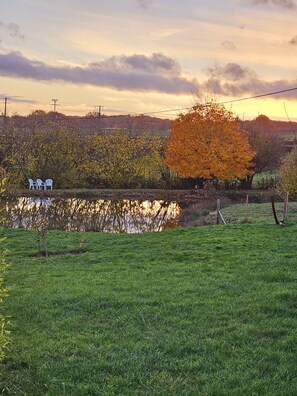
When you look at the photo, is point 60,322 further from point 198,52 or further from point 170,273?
point 198,52

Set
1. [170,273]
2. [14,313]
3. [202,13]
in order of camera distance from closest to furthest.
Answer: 1. [14,313]
2. [170,273]
3. [202,13]

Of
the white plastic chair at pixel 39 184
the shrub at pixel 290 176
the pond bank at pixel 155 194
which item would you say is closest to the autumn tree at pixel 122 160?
the white plastic chair at pixel 39 184

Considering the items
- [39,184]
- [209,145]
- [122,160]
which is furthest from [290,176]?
[39,184]

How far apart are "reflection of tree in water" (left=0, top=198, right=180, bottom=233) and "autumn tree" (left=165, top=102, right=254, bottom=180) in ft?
17.3

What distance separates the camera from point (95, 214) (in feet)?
83.7

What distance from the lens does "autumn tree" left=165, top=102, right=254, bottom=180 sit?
35.7m

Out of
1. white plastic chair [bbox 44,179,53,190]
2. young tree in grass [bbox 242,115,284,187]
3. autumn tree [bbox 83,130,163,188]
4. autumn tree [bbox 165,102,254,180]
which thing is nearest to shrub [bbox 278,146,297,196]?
autumn tree [bbox 165,102,254,180]

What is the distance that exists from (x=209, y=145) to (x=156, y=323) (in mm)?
30261

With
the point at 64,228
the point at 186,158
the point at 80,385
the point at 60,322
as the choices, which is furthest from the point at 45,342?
the point at 186,158

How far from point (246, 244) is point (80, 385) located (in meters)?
8.72

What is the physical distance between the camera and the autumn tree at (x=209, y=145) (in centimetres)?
3572

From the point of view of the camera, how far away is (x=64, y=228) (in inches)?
826

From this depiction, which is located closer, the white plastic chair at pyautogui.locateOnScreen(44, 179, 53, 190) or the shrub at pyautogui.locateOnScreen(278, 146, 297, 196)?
the shrub at pyautogui.locateOnScreen(278, 146, 297, 196)

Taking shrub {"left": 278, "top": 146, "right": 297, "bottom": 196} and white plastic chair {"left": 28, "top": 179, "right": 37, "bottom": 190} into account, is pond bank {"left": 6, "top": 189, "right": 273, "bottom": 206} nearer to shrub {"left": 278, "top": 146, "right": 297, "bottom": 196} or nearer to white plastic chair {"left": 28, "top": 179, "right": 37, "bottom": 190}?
white plastic chair {"left": 28, "top": 179, "right": 37, "bottom": 190}
